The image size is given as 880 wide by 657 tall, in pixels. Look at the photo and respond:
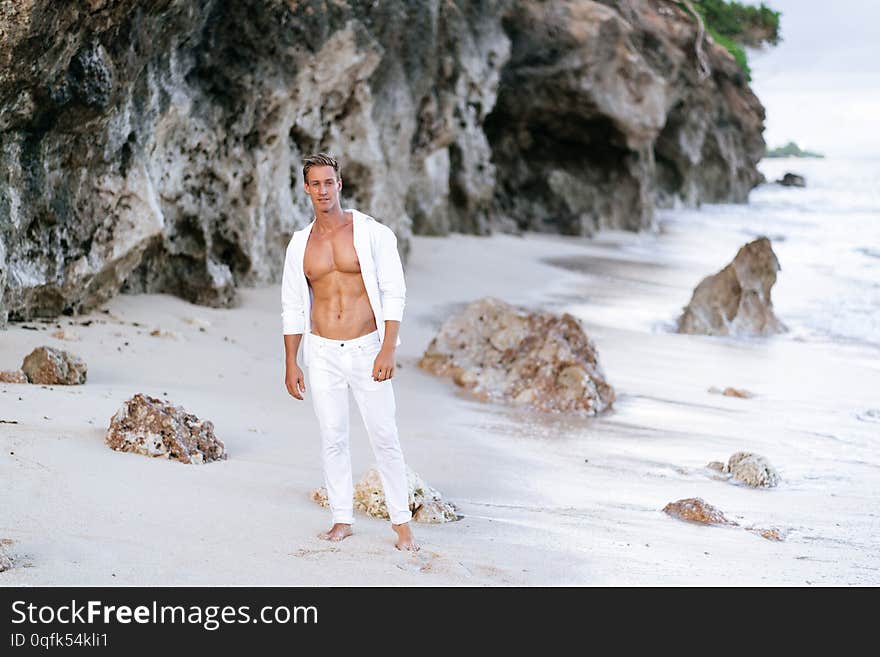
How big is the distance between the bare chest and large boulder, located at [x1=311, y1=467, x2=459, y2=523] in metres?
1.01

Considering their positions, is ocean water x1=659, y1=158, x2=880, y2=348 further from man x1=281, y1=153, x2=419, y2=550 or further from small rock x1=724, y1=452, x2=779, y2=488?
man x1=281, y1=153, x2=419, y2=550

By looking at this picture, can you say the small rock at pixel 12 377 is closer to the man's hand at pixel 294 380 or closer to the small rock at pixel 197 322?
the man's hand at pixel 294 380

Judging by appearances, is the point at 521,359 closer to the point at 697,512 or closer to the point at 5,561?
the point at 697,512

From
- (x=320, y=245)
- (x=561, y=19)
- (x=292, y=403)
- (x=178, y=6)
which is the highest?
(x=561, y=19)

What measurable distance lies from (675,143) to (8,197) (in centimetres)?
2804

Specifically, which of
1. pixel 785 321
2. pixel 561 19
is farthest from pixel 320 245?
pixel 561 19

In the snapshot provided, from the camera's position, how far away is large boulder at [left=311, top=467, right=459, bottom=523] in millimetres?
4594

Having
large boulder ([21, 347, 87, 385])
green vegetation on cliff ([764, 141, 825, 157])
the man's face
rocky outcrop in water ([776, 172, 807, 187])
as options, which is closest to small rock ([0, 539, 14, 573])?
the man's face

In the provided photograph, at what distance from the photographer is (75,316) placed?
8078 mm

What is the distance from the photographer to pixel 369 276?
407 centimetres

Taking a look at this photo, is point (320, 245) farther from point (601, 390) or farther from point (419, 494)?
point (601, 390)

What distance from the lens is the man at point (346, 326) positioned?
4.07 m

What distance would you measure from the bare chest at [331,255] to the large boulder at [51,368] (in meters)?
2.52

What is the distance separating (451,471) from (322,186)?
215cm
